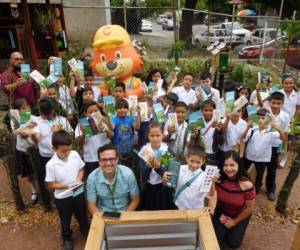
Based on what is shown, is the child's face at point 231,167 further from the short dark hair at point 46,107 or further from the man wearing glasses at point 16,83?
the man wearing glasses at point 16,83

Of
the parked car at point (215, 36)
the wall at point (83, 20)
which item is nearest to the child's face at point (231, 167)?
the wall at point (83, 20)

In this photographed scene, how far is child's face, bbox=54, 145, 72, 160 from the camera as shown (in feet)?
9.74

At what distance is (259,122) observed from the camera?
3.69m

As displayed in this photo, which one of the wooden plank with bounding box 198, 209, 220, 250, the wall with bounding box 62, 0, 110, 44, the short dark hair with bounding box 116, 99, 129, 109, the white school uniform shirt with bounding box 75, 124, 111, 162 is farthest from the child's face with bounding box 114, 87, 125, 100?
the wall with bounding box 62, 0, 110, 44

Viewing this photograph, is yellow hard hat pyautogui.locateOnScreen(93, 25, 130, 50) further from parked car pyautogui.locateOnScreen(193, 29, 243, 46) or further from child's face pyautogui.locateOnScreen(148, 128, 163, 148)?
parked car pyautogui.locateOnScreen(193, 29, 243, 46)

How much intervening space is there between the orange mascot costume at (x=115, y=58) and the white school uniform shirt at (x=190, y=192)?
8.81 ft

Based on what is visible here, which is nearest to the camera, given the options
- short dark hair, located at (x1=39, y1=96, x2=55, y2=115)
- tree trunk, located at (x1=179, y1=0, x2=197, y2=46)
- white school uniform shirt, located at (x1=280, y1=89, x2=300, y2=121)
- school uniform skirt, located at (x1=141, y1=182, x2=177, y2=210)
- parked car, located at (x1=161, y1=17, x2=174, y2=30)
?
school uniform skirt, located at (x1=141, y1=182, x2=177, y2=210)

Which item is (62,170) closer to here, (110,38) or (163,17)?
(110,38)

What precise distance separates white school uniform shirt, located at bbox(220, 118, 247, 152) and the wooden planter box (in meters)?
1.48

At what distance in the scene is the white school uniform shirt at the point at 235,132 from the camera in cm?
379

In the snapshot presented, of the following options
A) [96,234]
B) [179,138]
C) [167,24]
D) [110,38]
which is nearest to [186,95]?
[179,138]

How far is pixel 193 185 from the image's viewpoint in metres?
2.89

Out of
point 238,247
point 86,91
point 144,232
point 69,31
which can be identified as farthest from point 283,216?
point 69,31

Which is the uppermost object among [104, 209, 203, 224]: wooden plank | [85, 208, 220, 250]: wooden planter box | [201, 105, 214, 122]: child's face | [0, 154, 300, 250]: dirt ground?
[201, 105, 214, 122]: child's face
